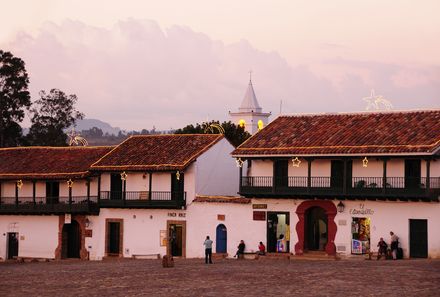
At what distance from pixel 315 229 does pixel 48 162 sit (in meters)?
20.5

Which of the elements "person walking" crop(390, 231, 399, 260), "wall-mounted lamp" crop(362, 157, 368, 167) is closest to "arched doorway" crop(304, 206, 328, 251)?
"wall-mounted lamp" crop(362, 157, 368, 167)

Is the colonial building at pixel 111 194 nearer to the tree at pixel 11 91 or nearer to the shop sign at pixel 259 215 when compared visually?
the shop sign at pixel 259 215

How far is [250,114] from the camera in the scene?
9762 centimetres

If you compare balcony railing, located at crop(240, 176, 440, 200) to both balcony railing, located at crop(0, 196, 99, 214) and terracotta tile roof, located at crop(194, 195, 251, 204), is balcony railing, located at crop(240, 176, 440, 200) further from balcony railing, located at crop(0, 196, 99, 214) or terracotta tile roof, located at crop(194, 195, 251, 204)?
balcony railing, located at crop(0, 196, 99, 214)

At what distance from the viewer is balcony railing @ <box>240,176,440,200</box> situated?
162ft

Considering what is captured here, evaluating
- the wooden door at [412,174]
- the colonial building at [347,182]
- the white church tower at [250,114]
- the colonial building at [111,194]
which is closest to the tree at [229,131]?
the white church tower at [250,114]

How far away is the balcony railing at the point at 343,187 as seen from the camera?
1949 inches

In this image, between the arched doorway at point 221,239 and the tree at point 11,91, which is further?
the tree at point 11,91

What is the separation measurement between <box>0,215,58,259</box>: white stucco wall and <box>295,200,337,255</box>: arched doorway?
57.2ft

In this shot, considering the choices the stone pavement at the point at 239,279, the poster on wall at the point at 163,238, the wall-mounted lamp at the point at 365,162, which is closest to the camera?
the stone pavement at the point at 239,279

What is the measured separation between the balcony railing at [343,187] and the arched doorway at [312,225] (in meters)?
0.99

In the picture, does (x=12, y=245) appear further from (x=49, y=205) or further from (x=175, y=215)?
(x=175, y=215)

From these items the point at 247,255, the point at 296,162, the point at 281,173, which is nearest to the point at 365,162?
the point at 296,162

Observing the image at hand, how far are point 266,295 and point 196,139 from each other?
27.7 m
